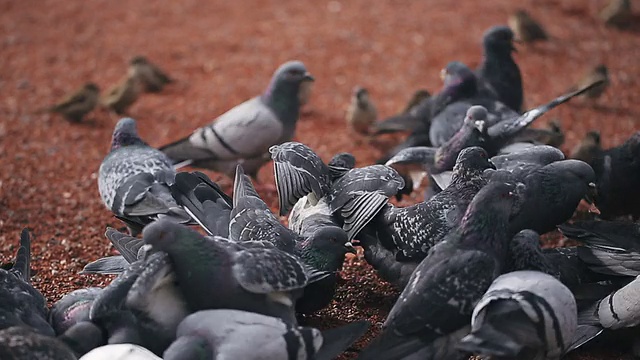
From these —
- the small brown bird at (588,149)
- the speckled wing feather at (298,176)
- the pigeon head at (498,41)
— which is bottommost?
the small brown bird at (588,149)

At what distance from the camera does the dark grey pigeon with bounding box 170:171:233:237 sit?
5086 millimetres

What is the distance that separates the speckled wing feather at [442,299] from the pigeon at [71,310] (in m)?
1.57

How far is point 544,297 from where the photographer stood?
3.96 meters

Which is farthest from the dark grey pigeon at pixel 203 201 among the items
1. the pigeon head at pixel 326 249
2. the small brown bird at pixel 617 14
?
the small brown bird at pixel 617 14

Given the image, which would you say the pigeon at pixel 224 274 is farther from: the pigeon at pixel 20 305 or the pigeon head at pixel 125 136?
the pigeon head at pixel 125 136

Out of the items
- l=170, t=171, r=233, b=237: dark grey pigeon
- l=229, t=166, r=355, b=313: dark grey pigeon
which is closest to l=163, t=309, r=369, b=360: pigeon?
l=229, t=166, r=355, b=313: dark grey pigeon

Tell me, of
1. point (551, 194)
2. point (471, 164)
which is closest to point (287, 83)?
point (471, 164)

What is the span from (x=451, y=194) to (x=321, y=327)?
44.0 inches

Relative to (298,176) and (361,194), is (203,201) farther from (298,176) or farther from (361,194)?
(361,194)

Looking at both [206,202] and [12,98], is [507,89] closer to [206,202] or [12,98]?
[206,202]

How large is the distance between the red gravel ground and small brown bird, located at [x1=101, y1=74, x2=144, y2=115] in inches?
5.4

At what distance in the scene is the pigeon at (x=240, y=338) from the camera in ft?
12.3

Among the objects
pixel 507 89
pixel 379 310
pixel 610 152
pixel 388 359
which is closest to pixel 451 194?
pixel 379 310

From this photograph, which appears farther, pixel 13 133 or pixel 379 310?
pixel 13 133
